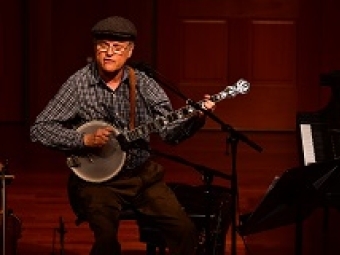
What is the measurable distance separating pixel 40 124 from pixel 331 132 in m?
1.60

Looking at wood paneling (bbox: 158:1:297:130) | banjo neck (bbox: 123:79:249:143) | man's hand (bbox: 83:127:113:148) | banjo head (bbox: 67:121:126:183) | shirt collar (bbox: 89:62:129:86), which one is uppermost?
wood paneling (bbox: 158:1:297:130)

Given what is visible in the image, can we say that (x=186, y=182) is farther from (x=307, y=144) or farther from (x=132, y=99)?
(x=132, y=99)

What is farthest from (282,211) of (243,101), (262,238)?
(243,101)

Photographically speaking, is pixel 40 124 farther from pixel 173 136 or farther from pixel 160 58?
pixel 160 58

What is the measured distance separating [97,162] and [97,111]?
0.27 metres

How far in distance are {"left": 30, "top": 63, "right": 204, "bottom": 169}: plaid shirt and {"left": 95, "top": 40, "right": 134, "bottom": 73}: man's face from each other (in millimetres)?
104

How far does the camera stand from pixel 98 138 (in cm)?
462

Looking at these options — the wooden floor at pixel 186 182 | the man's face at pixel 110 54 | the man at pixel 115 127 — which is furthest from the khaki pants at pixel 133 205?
the wooden floor at pixel 186 182

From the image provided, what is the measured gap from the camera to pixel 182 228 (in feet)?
15.4

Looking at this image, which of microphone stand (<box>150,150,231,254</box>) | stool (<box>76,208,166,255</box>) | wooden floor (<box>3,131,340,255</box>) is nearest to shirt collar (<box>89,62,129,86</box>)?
microphone stand (<box>150,150,231,254</box>)

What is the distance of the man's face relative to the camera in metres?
4.72

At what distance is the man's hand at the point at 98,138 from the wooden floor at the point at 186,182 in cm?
130

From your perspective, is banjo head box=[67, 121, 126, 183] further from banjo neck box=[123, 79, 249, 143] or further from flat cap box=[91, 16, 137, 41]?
flat cap box=[91, 16, 137, 41]

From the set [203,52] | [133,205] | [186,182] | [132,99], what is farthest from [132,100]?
[203,52]
